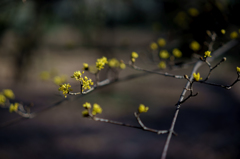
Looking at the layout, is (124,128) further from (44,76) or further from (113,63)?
(113,63)

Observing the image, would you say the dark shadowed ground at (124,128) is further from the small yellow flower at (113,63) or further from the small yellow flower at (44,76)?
the small yellow flower at (113,63)

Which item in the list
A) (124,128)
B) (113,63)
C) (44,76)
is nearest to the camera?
(113,63)

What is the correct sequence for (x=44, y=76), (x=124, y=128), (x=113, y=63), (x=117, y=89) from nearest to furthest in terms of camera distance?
(x=113, y=63)
(x=44, y=76)
(x=124, y=128)
(x=117, y=89)

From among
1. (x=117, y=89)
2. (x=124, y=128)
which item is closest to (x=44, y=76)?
(x=124, y=128)

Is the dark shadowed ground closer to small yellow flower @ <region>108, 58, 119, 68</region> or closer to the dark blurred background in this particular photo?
the dark blurred background

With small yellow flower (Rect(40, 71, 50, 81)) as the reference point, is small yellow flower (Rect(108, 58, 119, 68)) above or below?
above

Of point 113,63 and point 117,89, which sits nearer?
point 113,63

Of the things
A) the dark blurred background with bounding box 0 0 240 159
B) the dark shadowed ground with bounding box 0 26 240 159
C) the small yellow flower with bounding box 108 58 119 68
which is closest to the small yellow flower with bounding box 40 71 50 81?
the dark blurred background with bounding box 0 0 240 159

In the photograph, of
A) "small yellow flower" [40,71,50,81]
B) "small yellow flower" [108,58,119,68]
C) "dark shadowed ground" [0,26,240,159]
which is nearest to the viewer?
"small yellow flower" [108,58,119,68]
